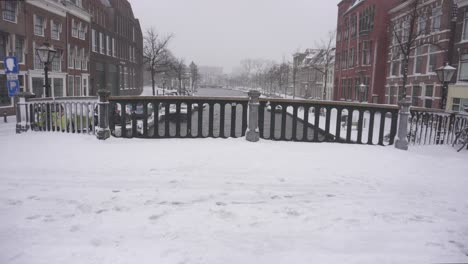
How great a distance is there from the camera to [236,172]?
5.77 meters

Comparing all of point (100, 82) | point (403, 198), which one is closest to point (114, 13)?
point (100, 82)

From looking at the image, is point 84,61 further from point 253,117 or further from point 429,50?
point 429,50

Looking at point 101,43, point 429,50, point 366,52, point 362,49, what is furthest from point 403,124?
point 101,43

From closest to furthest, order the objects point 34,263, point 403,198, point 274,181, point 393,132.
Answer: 1. point 34,263
2. point 403,198
3. point 274,181
4. point 393,132

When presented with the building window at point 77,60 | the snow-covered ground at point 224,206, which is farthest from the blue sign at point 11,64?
the building window at point 77,60

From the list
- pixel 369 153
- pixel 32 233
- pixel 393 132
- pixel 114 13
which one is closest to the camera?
pixel 32 233

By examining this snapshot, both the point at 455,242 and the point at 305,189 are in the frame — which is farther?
the point at 305,189

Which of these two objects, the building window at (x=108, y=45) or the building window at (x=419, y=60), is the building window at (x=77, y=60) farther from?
the building window at (x=419, y=60)

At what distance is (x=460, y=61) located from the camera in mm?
21812

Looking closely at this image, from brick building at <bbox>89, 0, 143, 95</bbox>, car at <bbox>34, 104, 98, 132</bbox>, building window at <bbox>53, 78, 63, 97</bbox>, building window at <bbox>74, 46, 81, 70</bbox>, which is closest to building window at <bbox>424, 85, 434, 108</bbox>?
car at <bbox>34, 104, 98, 132</bbox>

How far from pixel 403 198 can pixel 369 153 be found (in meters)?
3.06

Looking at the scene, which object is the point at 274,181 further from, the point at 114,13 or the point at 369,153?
the point at 114,13

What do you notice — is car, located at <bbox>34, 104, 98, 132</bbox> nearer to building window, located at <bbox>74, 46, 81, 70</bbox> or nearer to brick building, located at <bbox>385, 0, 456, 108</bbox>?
brick building, located at <bbox>385, 0, 456, 108</bbox>

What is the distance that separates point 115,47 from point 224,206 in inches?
1544
